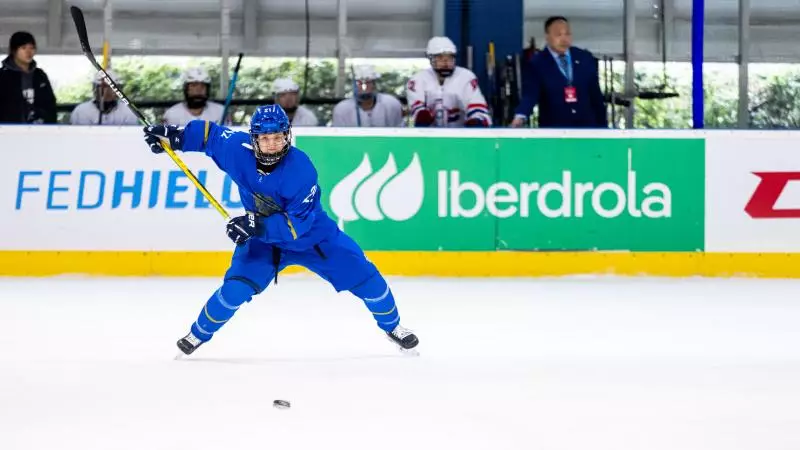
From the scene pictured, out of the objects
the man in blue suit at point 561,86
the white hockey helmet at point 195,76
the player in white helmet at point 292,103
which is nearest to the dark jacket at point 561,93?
the man in blue suit at point 561,86

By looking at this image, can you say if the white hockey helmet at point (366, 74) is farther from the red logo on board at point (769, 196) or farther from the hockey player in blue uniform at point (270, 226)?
the hockey player in blue uniform at point (270, 226)

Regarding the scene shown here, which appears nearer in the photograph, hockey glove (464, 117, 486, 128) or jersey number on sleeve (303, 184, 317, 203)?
jersey number on sleeve (303, 184, 317, 203)

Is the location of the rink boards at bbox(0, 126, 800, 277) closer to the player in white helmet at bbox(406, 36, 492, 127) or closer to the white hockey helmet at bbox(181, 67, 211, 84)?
the player in white helmet at bbox(406, 36, 492, 127)

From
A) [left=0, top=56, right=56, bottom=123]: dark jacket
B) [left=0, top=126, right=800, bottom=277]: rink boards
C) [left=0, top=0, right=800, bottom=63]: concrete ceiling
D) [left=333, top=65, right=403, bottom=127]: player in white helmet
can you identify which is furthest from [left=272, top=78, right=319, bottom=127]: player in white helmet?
[left=0, top=56, right=56, bottom=123]: dark jacket

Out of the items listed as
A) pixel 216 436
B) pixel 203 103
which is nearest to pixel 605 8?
pixel 203 103

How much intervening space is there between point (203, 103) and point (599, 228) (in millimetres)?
2676

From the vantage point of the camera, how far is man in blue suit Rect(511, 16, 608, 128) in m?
8.80

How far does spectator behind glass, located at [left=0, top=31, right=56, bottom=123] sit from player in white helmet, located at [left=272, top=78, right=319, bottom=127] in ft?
4.82

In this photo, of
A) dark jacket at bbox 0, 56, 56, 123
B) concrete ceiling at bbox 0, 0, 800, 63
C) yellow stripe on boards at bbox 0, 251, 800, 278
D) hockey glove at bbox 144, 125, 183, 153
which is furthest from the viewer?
concrete ceiling at bbox 0, 0, 800, 63

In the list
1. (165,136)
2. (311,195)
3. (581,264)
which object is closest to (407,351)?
(311,195)

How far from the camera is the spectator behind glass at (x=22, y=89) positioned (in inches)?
345

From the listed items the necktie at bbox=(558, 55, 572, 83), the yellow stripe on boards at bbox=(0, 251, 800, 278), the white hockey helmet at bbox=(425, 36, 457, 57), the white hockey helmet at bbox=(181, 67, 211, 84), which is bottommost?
the yellow stripe on boards at bbox=(0, 251, 800, 278)

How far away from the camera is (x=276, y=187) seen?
16.1 feet

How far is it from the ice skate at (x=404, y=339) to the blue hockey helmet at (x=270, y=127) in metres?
0.82
